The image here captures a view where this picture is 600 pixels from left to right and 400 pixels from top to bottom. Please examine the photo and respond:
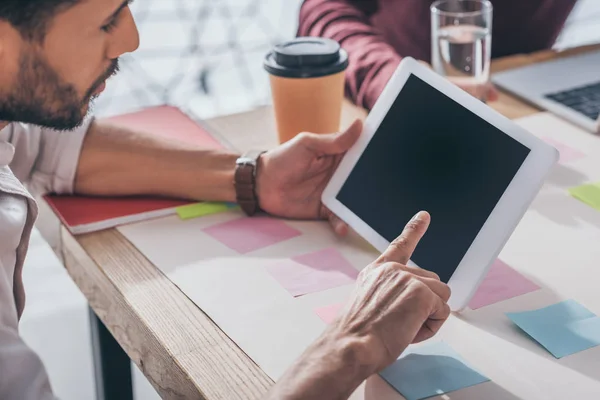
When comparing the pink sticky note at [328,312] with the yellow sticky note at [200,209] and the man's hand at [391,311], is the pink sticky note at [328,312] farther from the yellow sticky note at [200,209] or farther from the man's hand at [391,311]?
the yellow sticky note at [200,209]

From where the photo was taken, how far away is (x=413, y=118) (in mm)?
1043

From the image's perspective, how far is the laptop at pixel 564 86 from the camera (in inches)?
53.8

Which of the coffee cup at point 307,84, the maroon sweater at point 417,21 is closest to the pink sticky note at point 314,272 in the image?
the coffee cup at point 307,84

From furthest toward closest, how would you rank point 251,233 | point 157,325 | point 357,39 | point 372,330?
point 357,39 < point 251,233 < point 157,325 < point 372,330

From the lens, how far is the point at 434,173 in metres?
1.00

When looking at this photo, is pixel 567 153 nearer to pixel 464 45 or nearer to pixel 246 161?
pixel 464 45

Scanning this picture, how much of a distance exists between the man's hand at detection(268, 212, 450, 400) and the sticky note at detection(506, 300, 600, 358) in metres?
0.11

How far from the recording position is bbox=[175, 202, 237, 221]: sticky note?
1181 mm

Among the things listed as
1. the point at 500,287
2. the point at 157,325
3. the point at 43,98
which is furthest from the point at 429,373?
the point at 43,98

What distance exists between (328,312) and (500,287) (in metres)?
0.21

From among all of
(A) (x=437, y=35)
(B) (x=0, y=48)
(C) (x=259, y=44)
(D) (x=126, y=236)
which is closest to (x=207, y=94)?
(C) (x=259, y=44)

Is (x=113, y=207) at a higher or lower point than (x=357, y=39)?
lower

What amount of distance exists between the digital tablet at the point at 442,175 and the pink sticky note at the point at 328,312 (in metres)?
0.11

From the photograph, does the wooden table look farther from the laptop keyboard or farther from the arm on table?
the laptop keyboard
